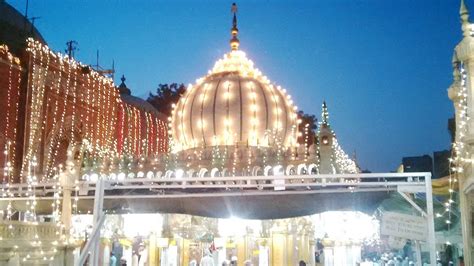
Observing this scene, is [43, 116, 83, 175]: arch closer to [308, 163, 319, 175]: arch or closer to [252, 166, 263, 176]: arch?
[252, 166, 263, 176]: arch

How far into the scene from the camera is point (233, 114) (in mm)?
20594

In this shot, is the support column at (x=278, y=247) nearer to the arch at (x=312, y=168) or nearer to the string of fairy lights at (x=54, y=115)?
the arch at (x=312, y=168)

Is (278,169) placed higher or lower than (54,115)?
lower

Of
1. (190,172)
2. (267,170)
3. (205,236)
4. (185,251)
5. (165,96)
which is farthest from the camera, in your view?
(165,96)

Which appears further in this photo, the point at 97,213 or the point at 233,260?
the point at 233,260

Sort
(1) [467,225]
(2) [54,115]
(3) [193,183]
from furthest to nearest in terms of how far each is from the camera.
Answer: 1. (2) [54,115]
2. (3) [193,183]
3. (1) [467,225]

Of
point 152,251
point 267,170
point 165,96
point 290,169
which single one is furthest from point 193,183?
point 165,96

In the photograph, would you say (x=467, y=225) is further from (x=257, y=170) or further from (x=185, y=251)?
(x=185, y=251)

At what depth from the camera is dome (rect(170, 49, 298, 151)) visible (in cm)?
2058

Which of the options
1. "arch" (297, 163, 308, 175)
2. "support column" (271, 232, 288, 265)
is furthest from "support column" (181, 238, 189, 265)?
"arch" (297, 163, 308, 175)

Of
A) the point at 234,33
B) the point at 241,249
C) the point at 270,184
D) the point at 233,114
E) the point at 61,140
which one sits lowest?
the point at 241,249

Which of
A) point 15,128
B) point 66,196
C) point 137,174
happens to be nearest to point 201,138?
point 137,174

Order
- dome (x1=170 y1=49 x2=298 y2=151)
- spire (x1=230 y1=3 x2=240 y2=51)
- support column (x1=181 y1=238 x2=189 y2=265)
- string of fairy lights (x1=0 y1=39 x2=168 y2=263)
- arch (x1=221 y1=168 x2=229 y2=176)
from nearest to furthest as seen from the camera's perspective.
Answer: arch (x1=221 y1=168 x2=229 y2=176) < support column (x1=181 y1=238 x2=189 y2=265) < string of fairy lights (x1=0 y1=39 x2=168 y2=263) < dome (x1=170 y1=49 x2=298 y2=151) < spire (x1=230 y1=3 x2=240 y2=51)

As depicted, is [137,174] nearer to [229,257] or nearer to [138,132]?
[229,257]
